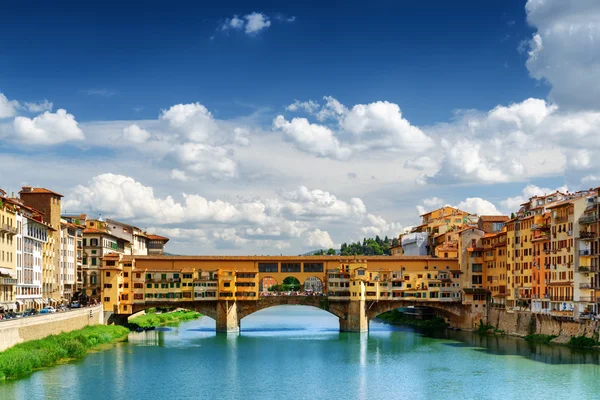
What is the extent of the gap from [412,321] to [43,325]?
46.1 metres

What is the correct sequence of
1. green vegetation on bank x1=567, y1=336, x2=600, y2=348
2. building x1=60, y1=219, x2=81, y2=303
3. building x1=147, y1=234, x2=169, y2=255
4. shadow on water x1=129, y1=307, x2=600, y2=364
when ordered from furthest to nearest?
building x1=147, y1=234, x2=169, y2=255 → building x1=60, y1=219, x2=81, y2=303 → shadow on water x1=129, y1=307, x2=600, y2=364 → green vegetation on bank x1=567, y1=336, x2=600, y2=348

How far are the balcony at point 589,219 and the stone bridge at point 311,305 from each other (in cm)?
1884

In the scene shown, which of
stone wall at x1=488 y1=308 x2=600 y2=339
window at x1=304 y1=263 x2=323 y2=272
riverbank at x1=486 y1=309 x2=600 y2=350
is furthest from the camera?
window at x1=304 y1=263 x2=323 y2=272

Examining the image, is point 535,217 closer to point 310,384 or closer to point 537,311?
point 537,311

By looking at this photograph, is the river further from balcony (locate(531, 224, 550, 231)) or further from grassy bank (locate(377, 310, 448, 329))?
grassy bank (locate(377, 310, 448, 329))

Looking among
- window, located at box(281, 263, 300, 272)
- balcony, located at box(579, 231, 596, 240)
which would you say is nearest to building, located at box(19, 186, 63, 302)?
window, located at box(281, 263, 300, 272)

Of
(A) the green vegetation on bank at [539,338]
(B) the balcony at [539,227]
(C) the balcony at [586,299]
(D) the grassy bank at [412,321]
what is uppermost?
(B) the balcony at [539,227]

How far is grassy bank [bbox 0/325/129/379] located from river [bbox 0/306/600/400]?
0.81 m

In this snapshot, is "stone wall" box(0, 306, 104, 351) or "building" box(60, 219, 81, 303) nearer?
"stone wall" box(0, 306, 104, 351)

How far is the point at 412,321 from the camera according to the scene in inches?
3482

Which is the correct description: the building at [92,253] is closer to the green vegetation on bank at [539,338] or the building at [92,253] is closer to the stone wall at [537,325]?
the stone wall at [537,325]

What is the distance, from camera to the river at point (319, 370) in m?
42.8

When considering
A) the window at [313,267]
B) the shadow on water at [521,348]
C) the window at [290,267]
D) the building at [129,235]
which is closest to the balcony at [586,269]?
the shadow on water at [521,348]

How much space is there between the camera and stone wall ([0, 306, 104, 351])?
45.1m
